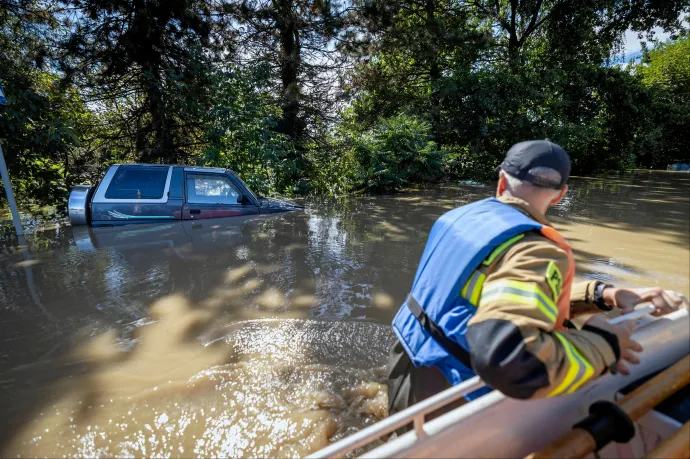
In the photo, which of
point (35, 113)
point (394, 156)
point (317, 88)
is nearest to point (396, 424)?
point (35, 113)

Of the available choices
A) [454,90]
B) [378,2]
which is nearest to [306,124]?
[378,2]

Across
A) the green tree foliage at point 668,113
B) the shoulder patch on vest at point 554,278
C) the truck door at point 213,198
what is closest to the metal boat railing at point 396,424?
the shoulder patch on vest at point 554,278

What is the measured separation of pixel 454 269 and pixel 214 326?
111 inches

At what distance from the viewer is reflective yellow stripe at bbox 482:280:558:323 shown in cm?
117

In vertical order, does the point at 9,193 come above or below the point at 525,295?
above

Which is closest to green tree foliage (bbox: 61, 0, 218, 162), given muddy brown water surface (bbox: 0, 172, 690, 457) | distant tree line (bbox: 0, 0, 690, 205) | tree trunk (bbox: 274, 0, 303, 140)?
distant tree line (bbox: 0, 0, 690, 205)

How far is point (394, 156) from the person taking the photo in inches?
485

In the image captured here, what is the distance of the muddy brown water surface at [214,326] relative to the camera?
2367 mm

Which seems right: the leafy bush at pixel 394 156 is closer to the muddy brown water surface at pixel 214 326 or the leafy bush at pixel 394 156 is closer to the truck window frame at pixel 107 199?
the muddy brown water surface at pixel 214 326

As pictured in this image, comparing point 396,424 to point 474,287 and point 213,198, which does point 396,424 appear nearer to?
point 474,287

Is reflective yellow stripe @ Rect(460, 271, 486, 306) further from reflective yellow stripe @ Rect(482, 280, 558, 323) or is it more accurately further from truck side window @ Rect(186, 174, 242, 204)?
truck side window @ Rect(186, 174, 242, 204)

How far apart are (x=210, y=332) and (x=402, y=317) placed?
2273 millimetres

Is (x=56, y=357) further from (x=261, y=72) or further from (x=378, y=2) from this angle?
(x=378, y=2)

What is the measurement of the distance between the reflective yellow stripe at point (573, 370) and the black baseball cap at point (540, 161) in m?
0.58
